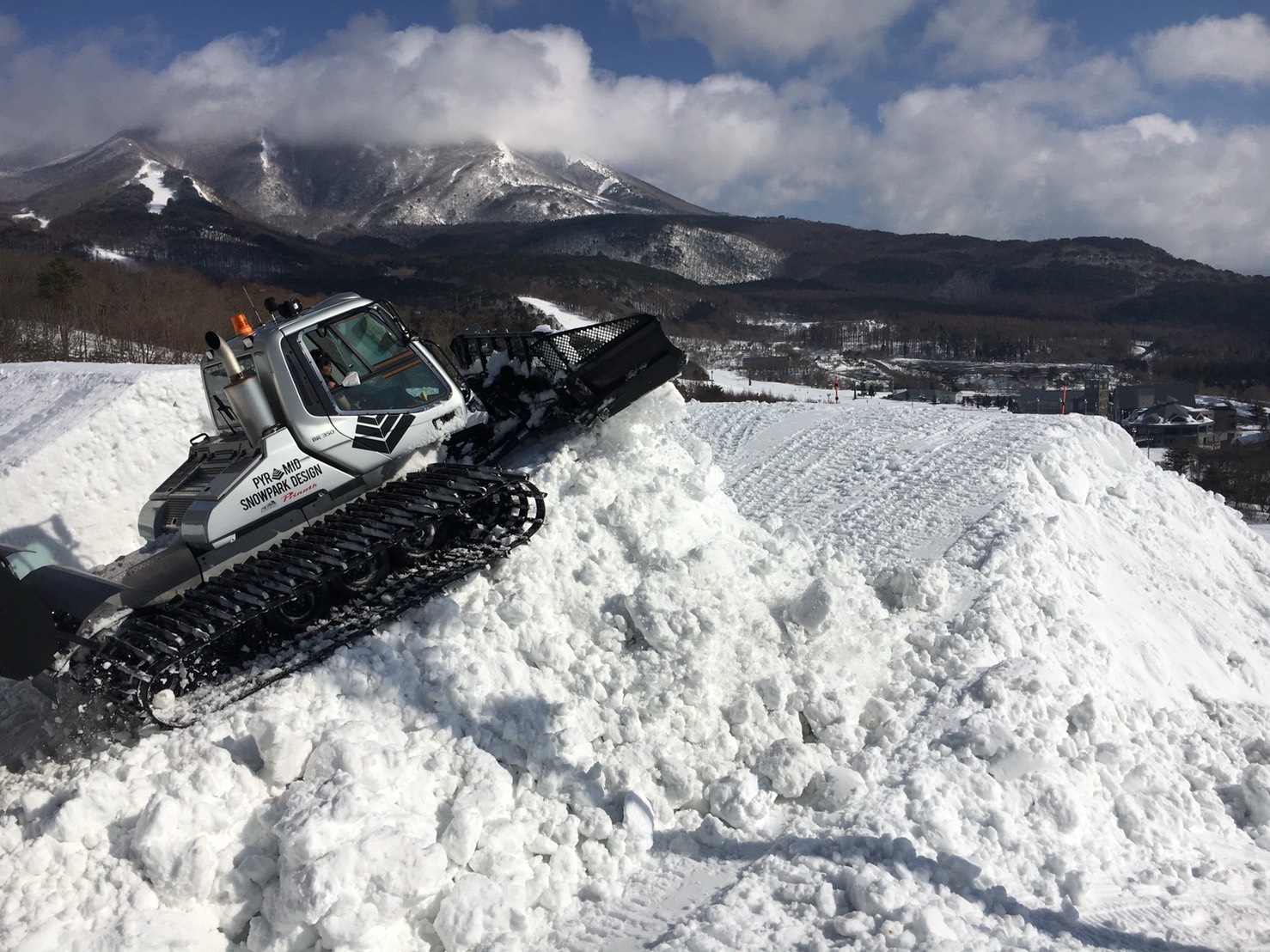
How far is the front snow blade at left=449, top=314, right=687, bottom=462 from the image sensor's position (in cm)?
696

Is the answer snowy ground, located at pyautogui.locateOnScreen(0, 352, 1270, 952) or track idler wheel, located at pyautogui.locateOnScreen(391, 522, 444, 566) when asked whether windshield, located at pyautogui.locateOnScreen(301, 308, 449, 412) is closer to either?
track idler wheel, located at pyautogui.locateOnScreen(391, 522, 444, 566)

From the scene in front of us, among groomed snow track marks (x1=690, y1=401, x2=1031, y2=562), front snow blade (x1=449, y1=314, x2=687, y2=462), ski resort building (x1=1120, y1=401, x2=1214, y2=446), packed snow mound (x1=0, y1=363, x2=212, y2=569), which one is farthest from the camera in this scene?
ski resort building (x1=1120, y1=401, x2=1214, y2=446)

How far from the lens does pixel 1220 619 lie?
8766 mm

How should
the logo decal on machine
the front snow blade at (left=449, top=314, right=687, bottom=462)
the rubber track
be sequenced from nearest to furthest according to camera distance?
the rubber track < the logo decal on machine < the front snow blade at (left=449, top=314, right=687, bottom=462)

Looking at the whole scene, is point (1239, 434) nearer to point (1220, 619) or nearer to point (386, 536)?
point (1220, 619)

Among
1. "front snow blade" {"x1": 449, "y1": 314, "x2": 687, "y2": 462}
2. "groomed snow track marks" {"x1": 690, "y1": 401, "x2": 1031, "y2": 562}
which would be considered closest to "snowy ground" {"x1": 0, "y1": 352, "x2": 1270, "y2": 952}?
"front snow blade" {"x1": 449, "y1": 314, "x2": 687, "y2": 462}

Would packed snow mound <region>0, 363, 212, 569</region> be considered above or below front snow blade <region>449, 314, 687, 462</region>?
below

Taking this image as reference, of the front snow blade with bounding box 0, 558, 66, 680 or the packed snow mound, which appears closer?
the front snow blade with bounding box 0, 558, 66, 680

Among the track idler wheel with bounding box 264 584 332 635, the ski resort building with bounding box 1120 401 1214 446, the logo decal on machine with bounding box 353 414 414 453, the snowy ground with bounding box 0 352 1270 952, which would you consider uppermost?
the logo decal on machine with bounding box 353 414 414 453

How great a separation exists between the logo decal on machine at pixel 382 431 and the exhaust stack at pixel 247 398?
0.56 metres

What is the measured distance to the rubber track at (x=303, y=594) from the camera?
4492mm

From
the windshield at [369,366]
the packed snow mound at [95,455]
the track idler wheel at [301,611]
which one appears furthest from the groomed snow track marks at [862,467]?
the packed snow mound at [95,455]

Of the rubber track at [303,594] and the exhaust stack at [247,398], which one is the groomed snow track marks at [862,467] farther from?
the exhaust stack at [247,398]

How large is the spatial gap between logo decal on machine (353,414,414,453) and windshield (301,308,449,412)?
8 centimetres
